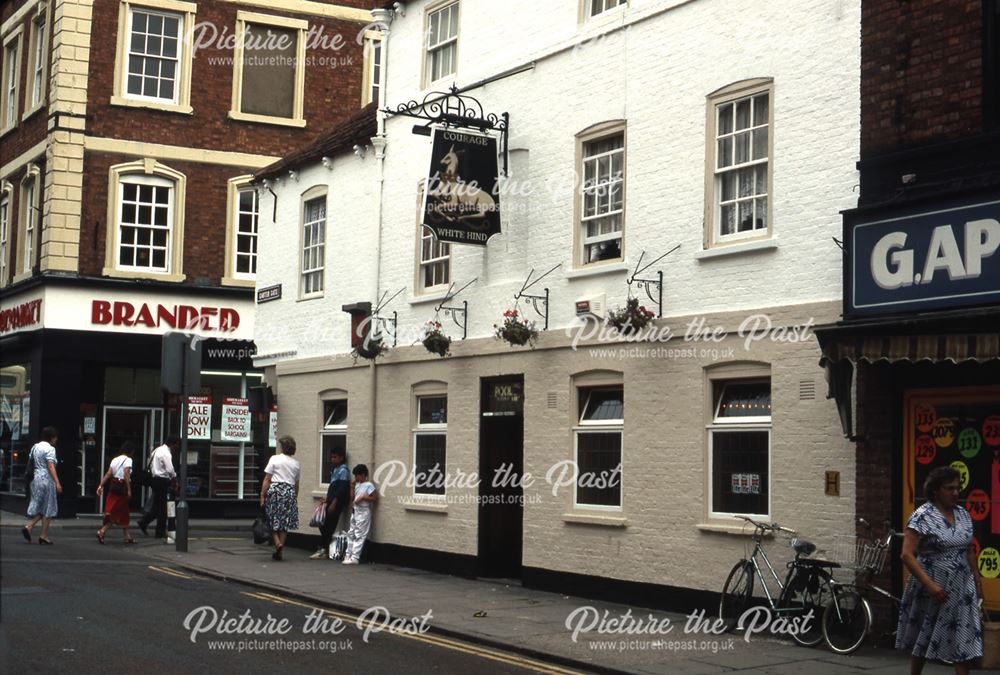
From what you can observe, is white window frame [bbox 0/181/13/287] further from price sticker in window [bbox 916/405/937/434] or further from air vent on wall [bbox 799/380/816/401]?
price sticker in window [bbox 916/405/937/434]

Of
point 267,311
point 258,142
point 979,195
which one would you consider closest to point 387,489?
point 267,311

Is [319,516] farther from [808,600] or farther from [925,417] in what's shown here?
[925,417]

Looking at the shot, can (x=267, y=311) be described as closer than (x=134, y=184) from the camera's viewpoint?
Yes

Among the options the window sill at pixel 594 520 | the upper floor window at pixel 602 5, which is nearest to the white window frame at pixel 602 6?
the upper floor window at pixel 602 5

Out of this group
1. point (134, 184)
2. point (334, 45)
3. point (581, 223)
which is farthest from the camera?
point (334, 45)

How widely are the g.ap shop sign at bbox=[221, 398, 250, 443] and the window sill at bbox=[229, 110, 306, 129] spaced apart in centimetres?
697

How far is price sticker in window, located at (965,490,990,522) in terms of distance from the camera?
472 inches

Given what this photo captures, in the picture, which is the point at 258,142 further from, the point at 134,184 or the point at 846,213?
the point at 846,213

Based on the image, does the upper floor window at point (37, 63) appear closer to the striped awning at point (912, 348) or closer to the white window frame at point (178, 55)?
the white window frame at point (178, 55)

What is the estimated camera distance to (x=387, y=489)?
2089 centimetres

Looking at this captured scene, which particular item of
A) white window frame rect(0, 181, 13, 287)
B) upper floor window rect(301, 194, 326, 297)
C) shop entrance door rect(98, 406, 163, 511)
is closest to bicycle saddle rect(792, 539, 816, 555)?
upper floor window rect(301, 194, 326, 297)

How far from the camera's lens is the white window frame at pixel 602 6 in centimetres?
1665

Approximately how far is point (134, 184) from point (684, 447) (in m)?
19.8

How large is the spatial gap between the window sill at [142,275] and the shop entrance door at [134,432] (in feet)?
10.0
